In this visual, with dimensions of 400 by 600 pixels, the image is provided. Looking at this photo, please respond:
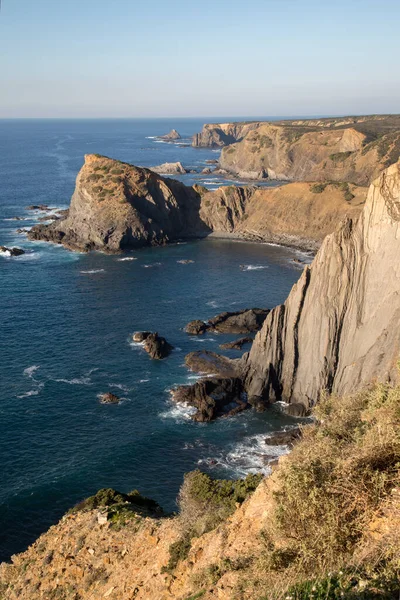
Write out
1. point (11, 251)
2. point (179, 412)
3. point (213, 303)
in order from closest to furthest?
point (179, 412) → point (213, 303) → point (11, 251)

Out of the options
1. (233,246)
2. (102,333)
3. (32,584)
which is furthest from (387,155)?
(32,584)

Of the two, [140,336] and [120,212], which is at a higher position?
[120,212]

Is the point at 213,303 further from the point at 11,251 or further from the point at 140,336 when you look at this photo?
the point at 11,251

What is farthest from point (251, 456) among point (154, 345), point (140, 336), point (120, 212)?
point (120, 212)

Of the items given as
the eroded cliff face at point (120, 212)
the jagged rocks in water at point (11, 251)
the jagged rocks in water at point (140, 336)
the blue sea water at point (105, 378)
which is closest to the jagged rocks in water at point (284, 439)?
the blue sea water at point (105, 378)

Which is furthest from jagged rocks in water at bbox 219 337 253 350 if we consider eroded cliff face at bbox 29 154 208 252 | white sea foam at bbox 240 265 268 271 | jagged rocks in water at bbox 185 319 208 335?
eroded cliff face at bbox 29 154 208 252

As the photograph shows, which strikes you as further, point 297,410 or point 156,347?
point 156,347

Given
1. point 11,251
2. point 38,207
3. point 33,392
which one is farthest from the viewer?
point 38,207
